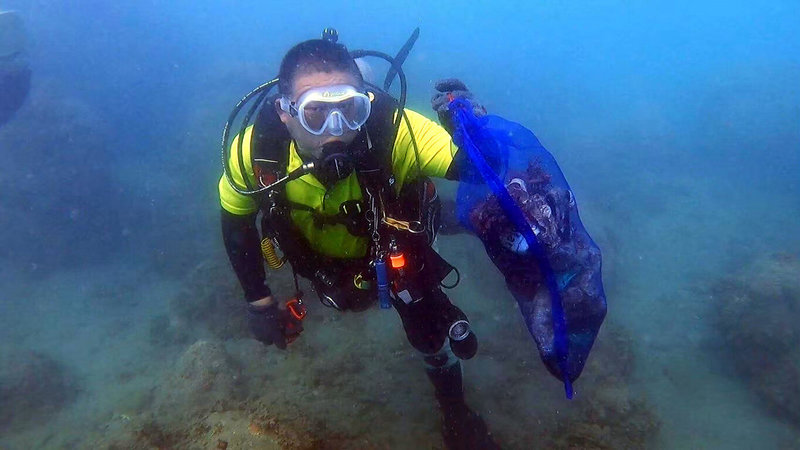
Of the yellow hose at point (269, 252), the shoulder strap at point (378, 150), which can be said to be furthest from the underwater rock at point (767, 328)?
the yellow hose at point (269, 252)

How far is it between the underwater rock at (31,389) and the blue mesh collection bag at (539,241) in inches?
319

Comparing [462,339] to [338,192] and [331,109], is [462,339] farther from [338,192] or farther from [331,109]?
[331,109]

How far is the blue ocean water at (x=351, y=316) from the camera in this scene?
5270 millimetres

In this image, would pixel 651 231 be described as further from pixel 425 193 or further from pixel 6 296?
pixel 6 296

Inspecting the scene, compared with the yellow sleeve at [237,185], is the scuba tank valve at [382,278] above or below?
below

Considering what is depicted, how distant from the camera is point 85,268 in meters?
10.7

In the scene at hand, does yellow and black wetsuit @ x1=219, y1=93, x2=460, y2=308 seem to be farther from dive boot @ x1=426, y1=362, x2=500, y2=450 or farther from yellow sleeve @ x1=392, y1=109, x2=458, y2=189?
dive boot @ x1=426, y1=362, x2=500, y2=450

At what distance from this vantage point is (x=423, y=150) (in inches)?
119

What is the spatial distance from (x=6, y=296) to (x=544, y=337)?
1233 centimetres

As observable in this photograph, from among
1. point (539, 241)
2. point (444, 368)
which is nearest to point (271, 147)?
point (539, 241)

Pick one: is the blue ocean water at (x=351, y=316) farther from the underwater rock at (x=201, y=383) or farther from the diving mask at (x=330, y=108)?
the diving mask at (x=330, y=108)

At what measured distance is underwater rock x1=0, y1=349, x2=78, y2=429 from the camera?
7047mm

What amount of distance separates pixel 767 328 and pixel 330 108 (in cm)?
805

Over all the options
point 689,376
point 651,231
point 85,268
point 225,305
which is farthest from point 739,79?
point 85,268
